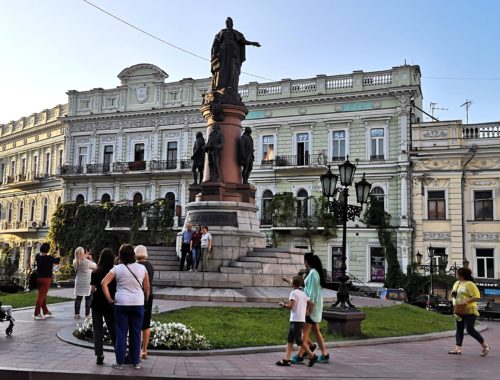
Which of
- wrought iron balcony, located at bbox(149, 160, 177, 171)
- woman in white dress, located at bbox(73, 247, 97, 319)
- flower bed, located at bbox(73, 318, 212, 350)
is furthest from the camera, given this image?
wrought iron balcony, located at bbox(149, 160, 177, 171)

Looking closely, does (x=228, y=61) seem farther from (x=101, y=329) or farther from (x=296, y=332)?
(x=101, y=329)

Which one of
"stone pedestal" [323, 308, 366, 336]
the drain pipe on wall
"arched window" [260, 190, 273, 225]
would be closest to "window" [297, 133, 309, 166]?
"arched window" [260, 190, 273, 225]

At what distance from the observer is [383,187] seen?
38.2 meters

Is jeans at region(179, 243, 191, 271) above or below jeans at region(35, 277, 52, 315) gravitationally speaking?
above

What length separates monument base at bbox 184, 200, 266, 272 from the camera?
18875mm

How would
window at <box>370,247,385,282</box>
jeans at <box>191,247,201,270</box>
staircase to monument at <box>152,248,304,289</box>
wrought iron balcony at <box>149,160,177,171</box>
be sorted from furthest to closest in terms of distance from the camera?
wrought iron balcony at <box>149,160,177,171</box>, window at <box>370,247,385,282</box>, jeans at <box>191,247,201,270</box>, staircase to monument at <box>152,248,304,289</box>

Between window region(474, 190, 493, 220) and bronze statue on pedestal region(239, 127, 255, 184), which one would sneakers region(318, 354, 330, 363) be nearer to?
bronze statue on pedestal region(239, 127, 255, 184)

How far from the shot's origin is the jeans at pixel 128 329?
302 inches

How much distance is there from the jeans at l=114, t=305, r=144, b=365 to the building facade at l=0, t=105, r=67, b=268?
45.1 m

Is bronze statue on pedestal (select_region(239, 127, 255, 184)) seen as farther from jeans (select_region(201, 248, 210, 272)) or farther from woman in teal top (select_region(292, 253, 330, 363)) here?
woman in teal top (select_region(292, 253, 330, 363))

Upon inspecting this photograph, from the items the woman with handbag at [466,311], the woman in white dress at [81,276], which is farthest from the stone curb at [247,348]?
the woman in white dress at [81,276]

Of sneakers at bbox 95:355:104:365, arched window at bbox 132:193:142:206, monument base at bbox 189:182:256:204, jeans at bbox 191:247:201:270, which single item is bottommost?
sneakers at bbox 95:355:104:365

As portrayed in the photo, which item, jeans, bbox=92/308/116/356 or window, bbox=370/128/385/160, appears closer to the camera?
jeans, bbox=92/308/116/356

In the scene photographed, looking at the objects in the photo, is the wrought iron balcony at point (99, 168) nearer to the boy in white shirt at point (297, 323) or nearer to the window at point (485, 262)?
the window at point (485, 262)
